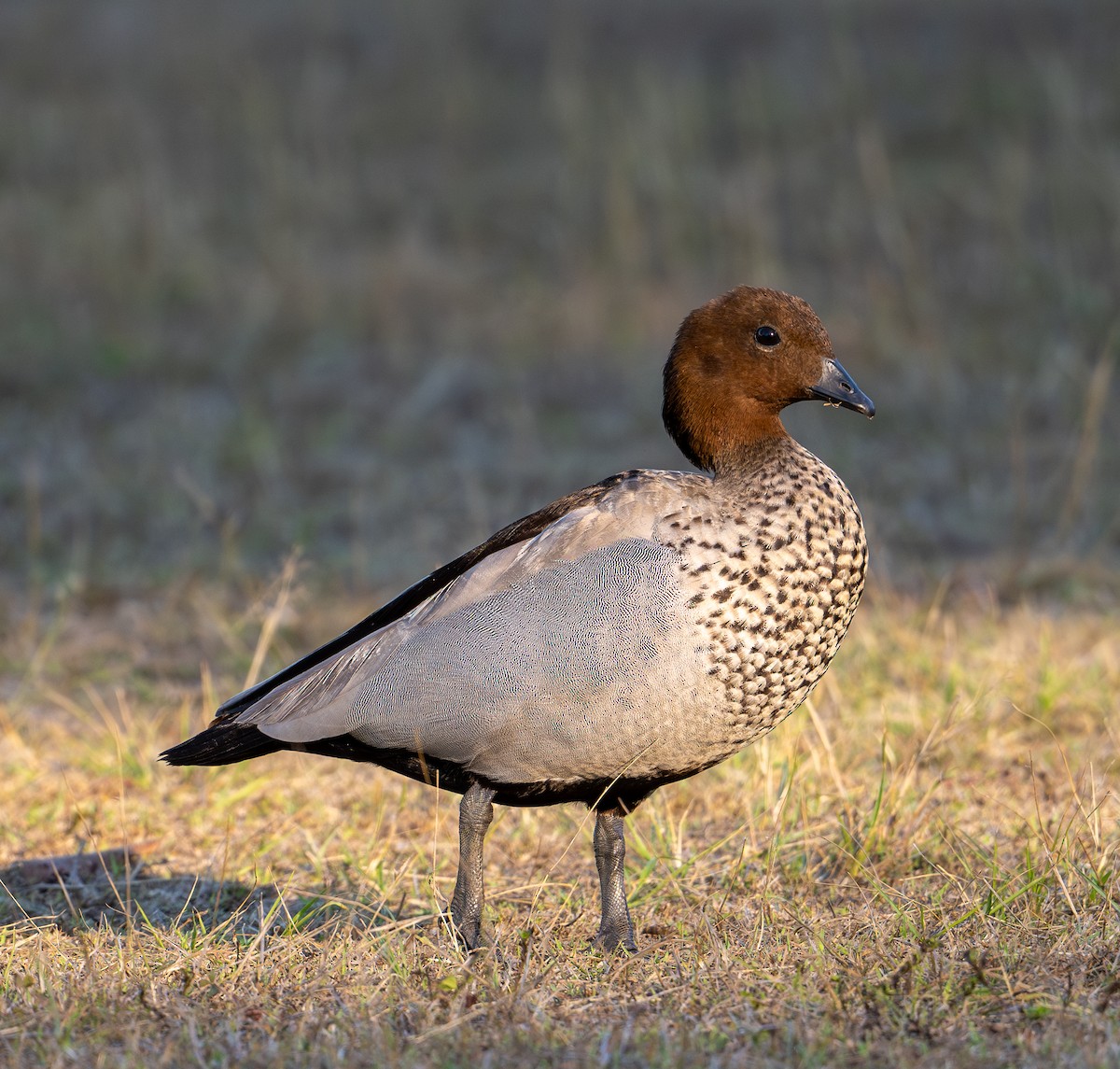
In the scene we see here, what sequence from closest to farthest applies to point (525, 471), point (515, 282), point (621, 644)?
point (621, 644), point (525, 471), point (515, 282)

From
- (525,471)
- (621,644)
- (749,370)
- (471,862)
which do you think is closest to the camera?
(621,644)

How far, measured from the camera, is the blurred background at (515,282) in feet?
21.8

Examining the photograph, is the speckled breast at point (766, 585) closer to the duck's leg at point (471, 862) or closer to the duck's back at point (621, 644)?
the duck's back at point (621, 644)

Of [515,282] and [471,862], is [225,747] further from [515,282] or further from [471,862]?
[515,282]

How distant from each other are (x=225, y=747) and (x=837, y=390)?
1449mm

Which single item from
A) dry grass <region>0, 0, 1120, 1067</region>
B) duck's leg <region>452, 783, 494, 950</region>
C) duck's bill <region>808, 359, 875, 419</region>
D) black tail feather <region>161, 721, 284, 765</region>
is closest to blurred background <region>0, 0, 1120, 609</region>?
dry grass <region>0, 0, 1120, 1067</region>

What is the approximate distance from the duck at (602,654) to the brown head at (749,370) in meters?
0.01

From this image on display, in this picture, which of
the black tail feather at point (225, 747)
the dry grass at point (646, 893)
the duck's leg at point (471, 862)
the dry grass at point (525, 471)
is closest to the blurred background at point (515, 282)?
the dry grass at point (525, 471)

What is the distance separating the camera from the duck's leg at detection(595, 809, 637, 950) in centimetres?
314

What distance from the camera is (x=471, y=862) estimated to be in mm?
3178

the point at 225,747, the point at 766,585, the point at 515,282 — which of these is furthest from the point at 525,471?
the point at 766,585

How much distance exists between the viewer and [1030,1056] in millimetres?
2469

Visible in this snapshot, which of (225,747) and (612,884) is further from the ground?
(225,747)

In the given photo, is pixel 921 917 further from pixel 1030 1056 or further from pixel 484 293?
pixel 484 293
